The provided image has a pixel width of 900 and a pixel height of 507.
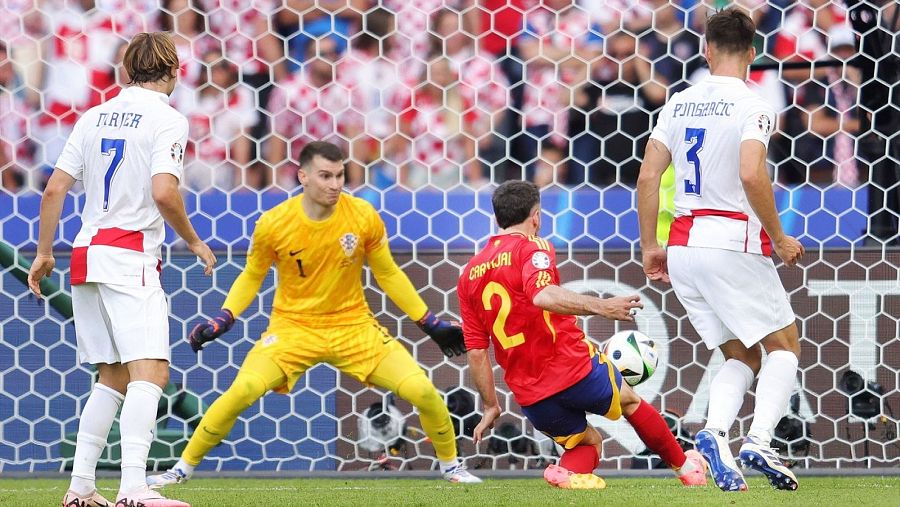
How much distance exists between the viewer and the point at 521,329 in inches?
177

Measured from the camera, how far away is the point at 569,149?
5.83 metres

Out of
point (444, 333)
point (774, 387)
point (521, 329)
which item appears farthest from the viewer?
point (444, 333)

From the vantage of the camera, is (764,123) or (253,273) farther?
(253,273)

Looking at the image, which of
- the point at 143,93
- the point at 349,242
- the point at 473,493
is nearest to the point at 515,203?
the point at 349,242

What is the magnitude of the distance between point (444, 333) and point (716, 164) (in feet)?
5.20

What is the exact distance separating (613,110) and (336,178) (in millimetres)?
1445

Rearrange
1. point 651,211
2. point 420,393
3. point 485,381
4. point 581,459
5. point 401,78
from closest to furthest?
point 651,211 < point 485,381 < point 581,459 < point 420,393 < point 401,78

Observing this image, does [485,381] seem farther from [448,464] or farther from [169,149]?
[169,149]

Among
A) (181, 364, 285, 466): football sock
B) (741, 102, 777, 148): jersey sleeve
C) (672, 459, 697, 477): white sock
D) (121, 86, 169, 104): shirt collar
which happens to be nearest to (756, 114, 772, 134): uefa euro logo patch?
(741, 102, 777, 148): jersey sleeve

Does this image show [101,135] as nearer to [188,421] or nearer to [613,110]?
[188,421]

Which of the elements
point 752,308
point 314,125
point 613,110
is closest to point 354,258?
point 314,125

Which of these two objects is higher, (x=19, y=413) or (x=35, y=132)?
(x=35, y=132)

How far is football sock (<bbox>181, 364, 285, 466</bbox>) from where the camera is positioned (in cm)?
504

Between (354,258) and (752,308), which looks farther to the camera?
(354,258)
